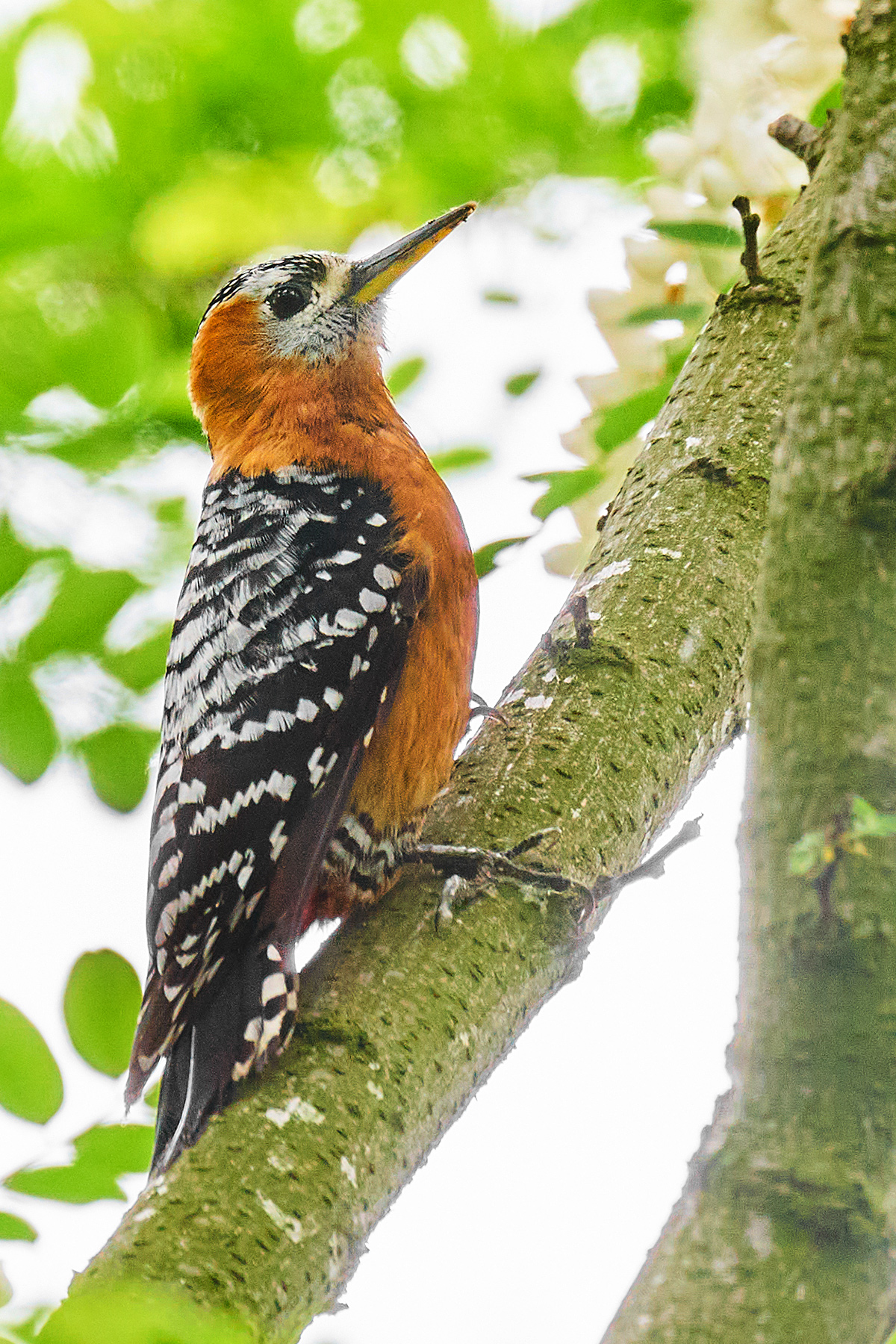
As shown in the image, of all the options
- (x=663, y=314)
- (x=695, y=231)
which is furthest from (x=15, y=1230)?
(x=695, y=231)

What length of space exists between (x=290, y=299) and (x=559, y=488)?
1.79m

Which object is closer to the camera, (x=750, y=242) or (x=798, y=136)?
(x=798, y=136)

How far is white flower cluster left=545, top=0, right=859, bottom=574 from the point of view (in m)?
2.54

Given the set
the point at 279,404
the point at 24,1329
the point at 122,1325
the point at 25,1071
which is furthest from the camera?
the point at 279,404

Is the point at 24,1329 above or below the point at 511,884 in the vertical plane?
below

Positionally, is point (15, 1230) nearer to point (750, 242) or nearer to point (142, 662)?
point (142, 662)

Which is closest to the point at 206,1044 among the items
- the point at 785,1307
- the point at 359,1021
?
the point at 359,1021

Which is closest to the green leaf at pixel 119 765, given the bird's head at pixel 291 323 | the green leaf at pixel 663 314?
the green leaf at pixel 663 314

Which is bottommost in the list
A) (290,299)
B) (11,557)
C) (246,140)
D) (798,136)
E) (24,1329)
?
(24,1329)

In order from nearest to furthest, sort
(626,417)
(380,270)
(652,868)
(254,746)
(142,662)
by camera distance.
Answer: (652,868), (254,746), (142,662), (626,417), (380,270)

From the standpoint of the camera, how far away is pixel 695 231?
2.83 meters

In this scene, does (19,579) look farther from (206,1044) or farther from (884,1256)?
(884,1256)

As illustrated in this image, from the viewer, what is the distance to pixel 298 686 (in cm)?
300

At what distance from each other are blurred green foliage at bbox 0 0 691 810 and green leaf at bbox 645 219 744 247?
0.98 ft
